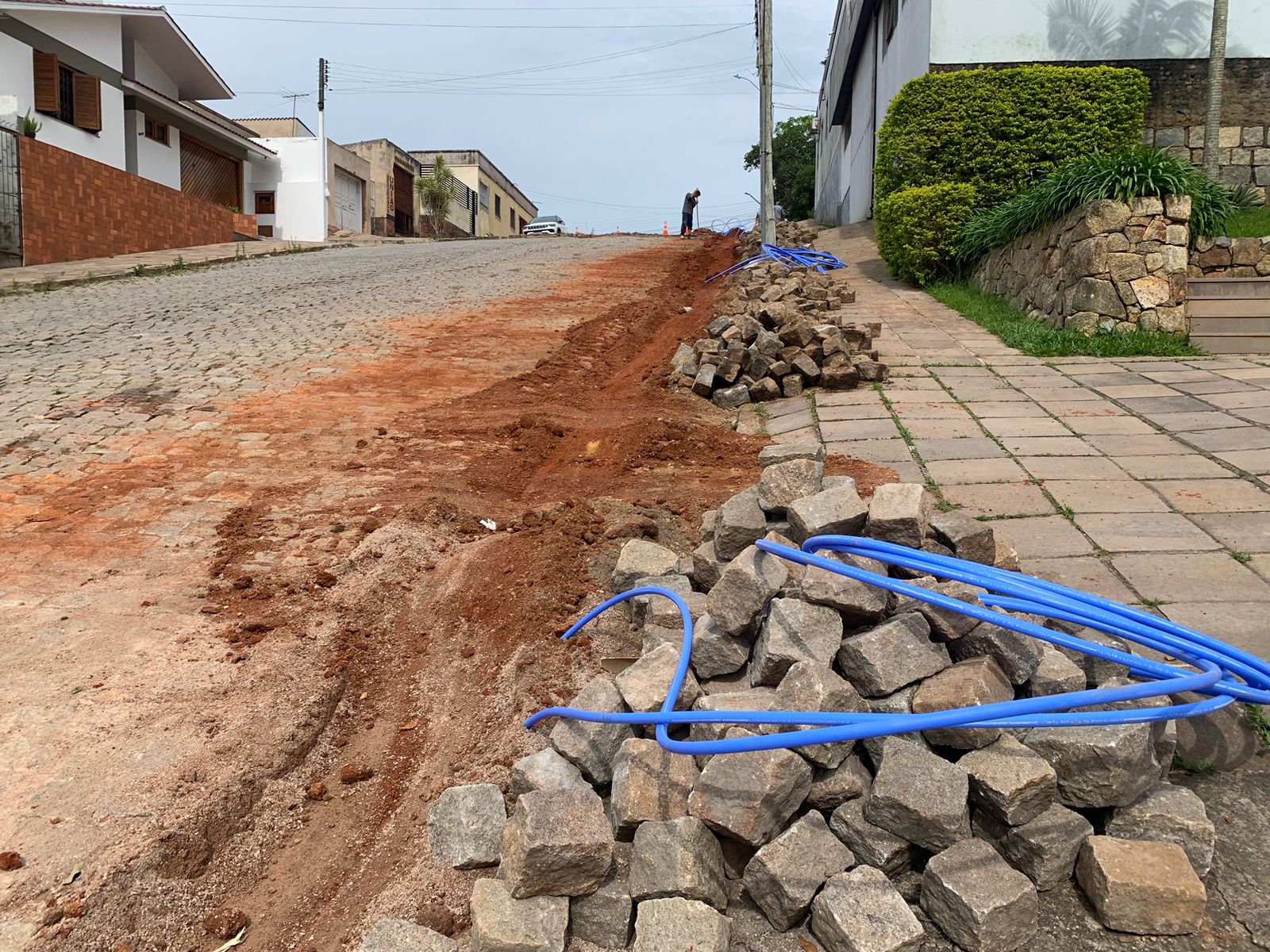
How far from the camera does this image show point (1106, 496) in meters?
4.62

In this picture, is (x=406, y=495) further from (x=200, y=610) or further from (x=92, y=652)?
(x=92, y=652)

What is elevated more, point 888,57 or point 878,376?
point 888,57

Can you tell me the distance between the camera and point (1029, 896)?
206cm

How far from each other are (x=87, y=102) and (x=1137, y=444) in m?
22.8

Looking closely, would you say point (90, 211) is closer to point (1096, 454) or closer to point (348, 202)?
point (348, 202)

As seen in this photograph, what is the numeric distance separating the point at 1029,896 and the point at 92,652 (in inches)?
125

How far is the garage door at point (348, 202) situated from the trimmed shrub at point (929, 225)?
25413 millimetres

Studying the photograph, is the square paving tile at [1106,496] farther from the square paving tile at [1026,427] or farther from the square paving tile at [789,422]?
the square paving tile at [789,422]

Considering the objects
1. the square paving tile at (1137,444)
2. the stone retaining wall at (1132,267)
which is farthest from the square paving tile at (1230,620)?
the stone retaining wall at (1132,267)

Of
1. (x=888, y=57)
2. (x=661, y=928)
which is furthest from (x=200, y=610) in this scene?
(x=888, y=57)

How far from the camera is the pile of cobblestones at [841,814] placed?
2064 millimetres

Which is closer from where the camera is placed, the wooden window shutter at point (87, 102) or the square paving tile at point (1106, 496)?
the square paving tile at point (1106, 496)

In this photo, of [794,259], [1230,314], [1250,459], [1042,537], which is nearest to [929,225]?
[794,259]

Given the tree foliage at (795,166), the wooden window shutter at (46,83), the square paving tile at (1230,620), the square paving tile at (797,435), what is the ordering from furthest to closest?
the tree foliage at (795,166) < the wooden window shutter at (46,83) < the square paving tile at (797,435) < the square paving tile at (1230,620)
